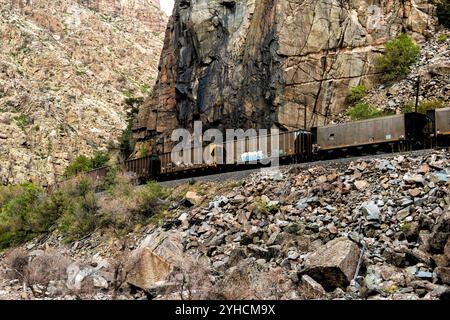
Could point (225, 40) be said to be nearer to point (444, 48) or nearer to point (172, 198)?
point (444, 48)

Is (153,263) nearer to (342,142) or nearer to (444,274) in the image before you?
(444,274)

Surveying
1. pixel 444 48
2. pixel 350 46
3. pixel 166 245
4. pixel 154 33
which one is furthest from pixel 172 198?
pixel 154 33

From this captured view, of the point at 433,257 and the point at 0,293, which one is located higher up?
the point at 433,257

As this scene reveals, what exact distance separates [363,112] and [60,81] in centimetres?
8672

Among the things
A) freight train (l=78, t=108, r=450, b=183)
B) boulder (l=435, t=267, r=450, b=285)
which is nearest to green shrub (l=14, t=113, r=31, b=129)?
freight train (l=78, t=108, r=450, b=183)

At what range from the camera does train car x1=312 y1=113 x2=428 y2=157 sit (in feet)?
109

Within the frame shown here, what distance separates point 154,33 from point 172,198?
160310mm

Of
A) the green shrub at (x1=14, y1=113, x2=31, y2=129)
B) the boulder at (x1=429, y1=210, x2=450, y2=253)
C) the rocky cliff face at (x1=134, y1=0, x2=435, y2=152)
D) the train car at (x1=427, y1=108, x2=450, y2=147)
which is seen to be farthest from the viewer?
the green shrub at (x1=14, y1=113, x2=31, y2=129)

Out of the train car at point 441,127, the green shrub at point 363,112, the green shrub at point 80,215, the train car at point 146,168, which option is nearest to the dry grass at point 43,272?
the green shrub at point 80,215

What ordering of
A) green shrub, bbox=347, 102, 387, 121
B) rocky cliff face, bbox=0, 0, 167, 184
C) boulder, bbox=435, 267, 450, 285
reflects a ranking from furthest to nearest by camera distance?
rocky cliff face, bbox=0, 0, 167, 184 → green shrub, bbox=347, 102, 387, 121 → boulder, bbox=435, 267, 450, 285

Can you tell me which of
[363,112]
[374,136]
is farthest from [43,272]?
[363,112]

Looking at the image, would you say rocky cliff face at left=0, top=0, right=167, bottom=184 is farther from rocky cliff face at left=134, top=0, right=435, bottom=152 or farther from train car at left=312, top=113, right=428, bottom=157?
train car at left=312, top=113, right=428, bottom=157

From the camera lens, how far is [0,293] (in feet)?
93.5

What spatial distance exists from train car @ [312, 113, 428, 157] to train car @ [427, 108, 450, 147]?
3.95 feet
